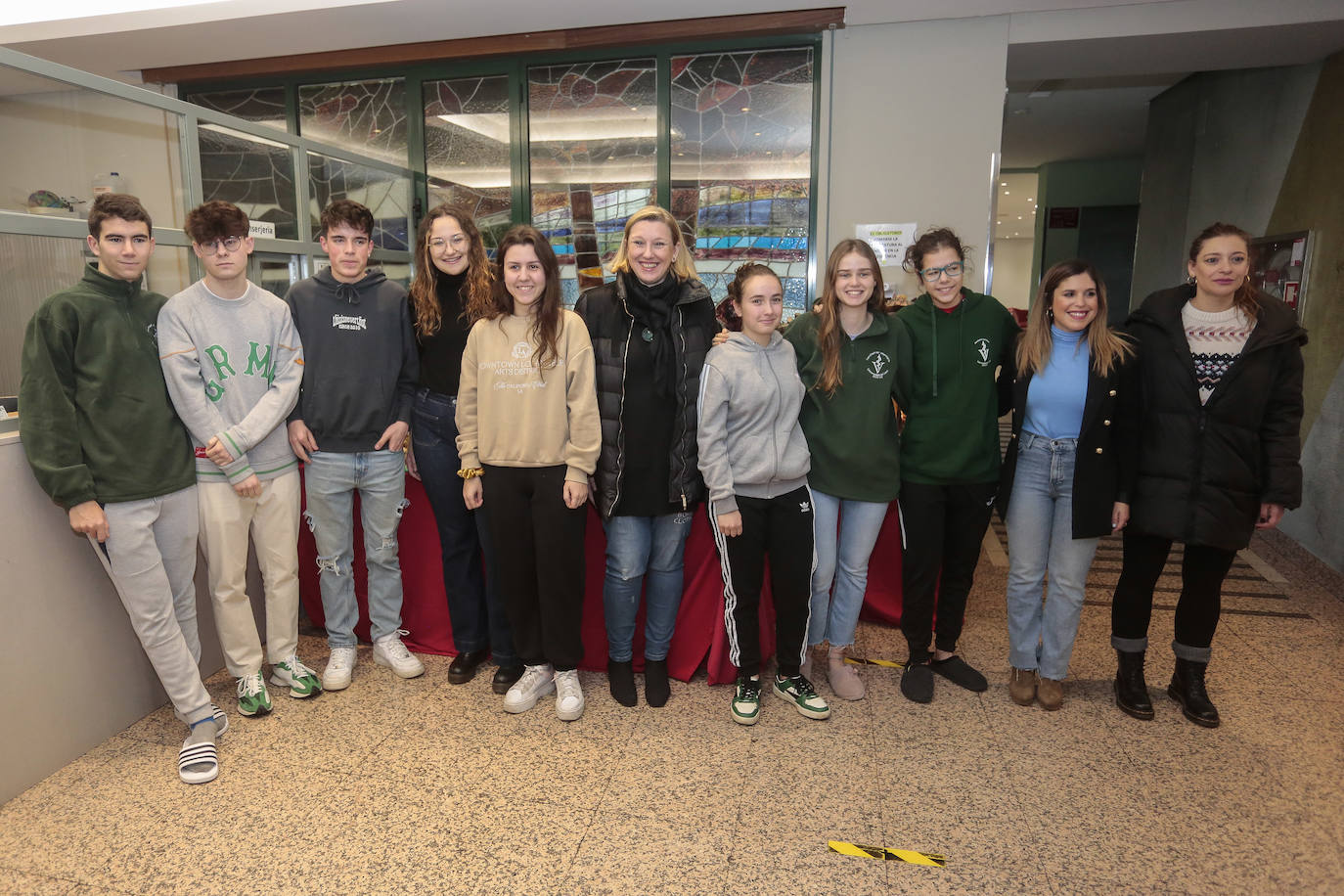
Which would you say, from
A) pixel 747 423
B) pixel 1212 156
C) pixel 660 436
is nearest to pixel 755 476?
pixel 747 423

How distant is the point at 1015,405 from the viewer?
2.55 meters

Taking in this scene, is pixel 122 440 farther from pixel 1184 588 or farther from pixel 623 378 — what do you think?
pixel 1184 588

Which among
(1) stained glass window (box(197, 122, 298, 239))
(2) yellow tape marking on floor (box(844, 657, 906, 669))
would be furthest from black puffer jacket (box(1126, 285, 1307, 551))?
(1) stained glass window (box(197, 122, 298, 239))

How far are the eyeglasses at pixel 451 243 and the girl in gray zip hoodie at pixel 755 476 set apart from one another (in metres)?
0.90

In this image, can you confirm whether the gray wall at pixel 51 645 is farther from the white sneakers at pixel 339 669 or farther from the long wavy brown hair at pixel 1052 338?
the long wavy brown hair at pixel 1052 338

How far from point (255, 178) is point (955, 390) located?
4.58m

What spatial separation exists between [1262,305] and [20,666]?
12.4 feet

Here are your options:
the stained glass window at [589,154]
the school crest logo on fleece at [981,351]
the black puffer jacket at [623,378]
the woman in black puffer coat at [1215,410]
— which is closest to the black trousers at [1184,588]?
the woman in black puffer coat at [1215,410]

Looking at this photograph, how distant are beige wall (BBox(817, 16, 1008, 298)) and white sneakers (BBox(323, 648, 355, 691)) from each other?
3384mm

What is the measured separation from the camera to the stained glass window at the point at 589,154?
4809mm

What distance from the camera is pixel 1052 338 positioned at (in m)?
2.48

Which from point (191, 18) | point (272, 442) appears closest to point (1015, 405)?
point (272, 442)

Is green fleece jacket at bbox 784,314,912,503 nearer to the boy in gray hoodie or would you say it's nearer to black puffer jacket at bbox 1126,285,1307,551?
black puffer jacket at bbox 1126,285,1307,551

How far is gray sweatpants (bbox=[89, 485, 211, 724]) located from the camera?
7.34 ft
